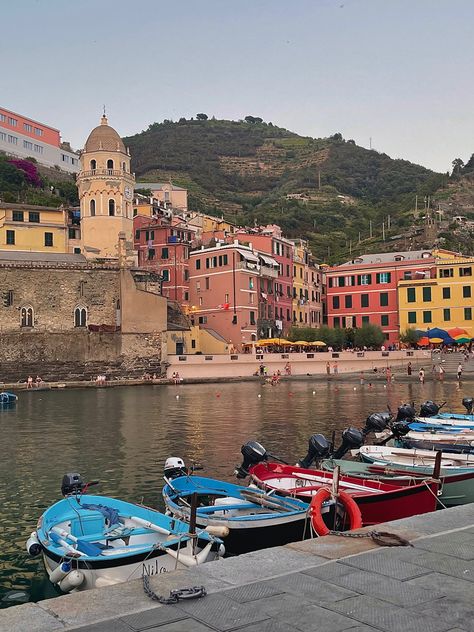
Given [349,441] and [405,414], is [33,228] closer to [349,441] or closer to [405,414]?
[405,414]

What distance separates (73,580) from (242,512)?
370cm

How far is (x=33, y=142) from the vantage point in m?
112

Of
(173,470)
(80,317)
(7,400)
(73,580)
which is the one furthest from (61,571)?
(80,317)

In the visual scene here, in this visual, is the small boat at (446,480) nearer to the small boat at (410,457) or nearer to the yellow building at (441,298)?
the small boat at (410,457)

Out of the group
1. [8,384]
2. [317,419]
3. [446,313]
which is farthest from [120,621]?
[446,313]

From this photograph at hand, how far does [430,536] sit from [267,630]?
3.38 m

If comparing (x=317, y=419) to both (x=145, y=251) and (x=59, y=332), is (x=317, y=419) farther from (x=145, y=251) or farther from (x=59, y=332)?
(x=145, y=251)

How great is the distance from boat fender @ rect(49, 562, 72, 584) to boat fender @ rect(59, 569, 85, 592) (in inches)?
4.3

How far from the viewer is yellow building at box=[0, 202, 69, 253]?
6781 centimetres

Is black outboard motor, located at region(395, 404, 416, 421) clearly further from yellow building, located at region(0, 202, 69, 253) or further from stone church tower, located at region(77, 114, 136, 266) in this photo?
yellow building, located at region(0, 202, 69, 253)

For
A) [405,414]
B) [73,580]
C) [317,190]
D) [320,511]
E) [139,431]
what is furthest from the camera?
[317,190]

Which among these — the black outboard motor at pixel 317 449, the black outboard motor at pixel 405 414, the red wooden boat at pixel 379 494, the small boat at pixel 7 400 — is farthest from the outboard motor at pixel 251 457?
the small boat at pixel 7 400

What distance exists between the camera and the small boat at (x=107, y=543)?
973 cm

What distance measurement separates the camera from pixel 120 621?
5.66m
